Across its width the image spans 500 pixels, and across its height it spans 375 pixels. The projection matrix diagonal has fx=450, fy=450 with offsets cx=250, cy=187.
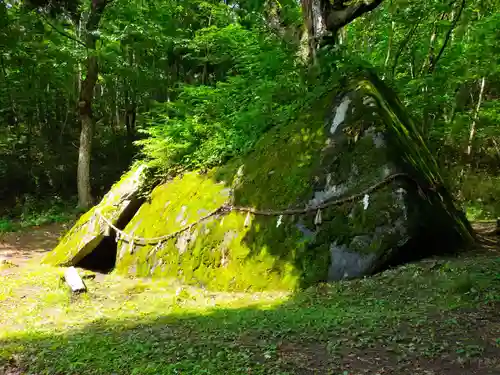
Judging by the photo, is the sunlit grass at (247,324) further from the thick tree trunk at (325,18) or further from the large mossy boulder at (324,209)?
the thick tree trunk at (325,18)

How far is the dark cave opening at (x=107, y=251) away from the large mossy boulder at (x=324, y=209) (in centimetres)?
138

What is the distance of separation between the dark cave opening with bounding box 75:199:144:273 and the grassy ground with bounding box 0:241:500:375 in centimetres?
265

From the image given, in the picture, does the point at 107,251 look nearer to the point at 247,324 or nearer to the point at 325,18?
the point at 247,324

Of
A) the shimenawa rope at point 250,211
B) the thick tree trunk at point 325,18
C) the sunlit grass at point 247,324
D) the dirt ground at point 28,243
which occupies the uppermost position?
the thick tree trunk at point 325,18

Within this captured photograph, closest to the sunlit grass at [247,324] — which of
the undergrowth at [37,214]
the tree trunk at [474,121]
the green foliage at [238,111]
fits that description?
the green foliage at [238,111]

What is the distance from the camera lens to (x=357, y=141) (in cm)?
662

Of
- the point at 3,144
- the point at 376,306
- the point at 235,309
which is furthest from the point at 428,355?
the point at 3,144

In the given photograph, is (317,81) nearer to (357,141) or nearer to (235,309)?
(357,141)

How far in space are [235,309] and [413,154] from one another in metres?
3.54

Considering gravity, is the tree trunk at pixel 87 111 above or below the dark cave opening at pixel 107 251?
above

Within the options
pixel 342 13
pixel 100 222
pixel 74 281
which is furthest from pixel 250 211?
pixel 342 13

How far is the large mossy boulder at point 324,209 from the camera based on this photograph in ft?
19.5

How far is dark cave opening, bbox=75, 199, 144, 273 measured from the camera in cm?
933

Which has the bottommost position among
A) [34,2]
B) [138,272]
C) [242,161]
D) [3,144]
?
[138,272]
